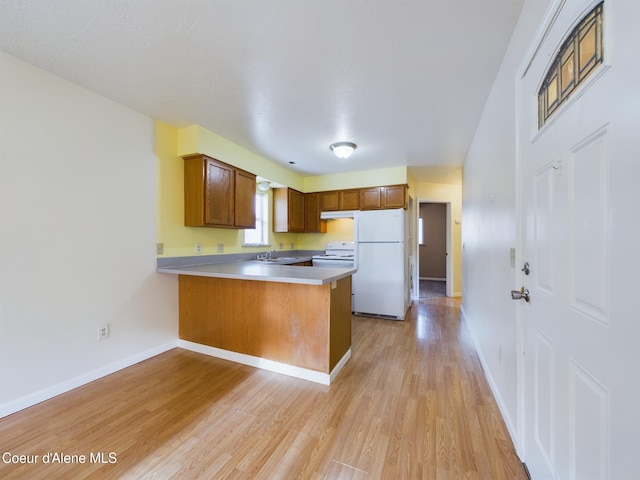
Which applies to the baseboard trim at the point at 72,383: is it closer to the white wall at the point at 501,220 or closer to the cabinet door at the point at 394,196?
the white wall at the point at 501,220

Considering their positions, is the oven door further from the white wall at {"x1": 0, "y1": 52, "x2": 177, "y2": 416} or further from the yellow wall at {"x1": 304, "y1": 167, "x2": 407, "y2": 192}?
the white wall at {"x1": 0, "y1": 52, "x2": 177, "y2": 416}

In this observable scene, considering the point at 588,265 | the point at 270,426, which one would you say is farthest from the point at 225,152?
the point at 588,265

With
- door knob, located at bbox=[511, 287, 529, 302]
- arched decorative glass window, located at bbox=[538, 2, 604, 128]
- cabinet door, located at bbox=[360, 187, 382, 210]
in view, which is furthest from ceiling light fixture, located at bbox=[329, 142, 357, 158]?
door knob, located at bbox=[511, 287, 529, 302]

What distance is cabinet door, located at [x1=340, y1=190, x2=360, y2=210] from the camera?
4.26 metres

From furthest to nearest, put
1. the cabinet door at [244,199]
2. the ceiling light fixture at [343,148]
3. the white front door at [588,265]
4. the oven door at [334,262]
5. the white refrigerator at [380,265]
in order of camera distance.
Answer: the oven door at [334,262] → the white refrigerator at [380,265] → the cabinet door at [244,199] → the ceiling light fixture at [343,148] → the white front door at [588,265]

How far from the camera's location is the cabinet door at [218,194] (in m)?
2.84

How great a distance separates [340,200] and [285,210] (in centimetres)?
94

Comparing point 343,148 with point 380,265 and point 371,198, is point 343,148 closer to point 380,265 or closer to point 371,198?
point 371,198

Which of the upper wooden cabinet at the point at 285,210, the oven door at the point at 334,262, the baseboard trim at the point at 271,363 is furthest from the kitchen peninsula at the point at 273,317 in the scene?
the upper wooden cabinet at the point at 285,210

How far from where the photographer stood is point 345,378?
2215 mm

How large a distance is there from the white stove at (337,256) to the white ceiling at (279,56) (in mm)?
2103

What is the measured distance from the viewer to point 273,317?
237 centimetres

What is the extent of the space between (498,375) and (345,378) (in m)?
1.13

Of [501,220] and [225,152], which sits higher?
[225,152]
